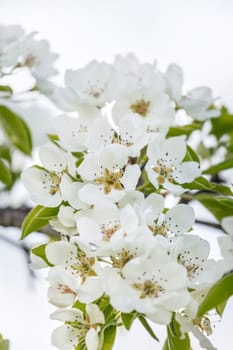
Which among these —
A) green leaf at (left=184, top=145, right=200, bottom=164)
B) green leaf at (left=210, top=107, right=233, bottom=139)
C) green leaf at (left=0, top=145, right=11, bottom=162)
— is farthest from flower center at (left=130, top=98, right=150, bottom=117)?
green leaf at (left=0, top=145, right=11, bottom=162)

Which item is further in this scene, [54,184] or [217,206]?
[217,206]

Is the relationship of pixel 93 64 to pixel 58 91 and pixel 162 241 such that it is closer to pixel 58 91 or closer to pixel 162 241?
pixel 58 91

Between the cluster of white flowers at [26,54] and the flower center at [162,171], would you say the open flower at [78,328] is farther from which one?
the cluster of white flowers at [26,54]

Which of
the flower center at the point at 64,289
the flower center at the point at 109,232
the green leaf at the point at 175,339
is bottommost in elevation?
the green leaf at the point at 175,339

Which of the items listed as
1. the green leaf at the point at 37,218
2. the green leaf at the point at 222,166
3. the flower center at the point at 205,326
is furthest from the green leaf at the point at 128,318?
the green leaf at the point at 222,166

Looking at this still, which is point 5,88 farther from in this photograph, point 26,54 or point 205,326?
point 205,326

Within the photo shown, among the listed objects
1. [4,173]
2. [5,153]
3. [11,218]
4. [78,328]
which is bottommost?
[5,153]

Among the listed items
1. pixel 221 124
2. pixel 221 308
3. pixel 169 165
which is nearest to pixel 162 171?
pixel 169 165
